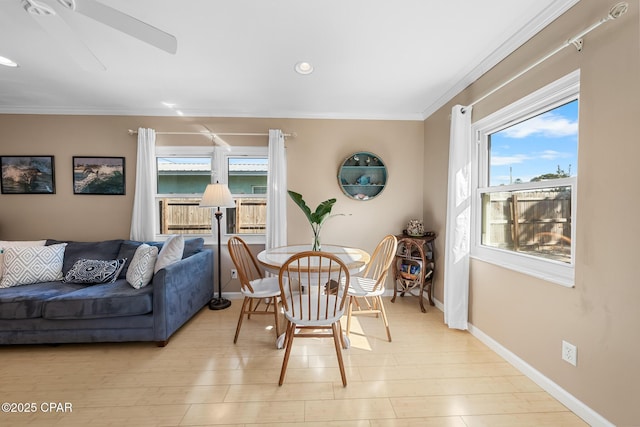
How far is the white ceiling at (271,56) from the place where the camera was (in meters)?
1.68

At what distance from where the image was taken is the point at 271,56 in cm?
219

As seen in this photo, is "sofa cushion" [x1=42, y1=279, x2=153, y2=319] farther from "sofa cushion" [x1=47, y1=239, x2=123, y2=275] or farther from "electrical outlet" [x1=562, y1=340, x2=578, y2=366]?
"electrical outlet" [x1=562, y1=340, x2=578, y2=366]

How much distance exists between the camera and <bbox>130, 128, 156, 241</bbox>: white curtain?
3.20m

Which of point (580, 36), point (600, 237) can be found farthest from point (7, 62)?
point (600, 237)

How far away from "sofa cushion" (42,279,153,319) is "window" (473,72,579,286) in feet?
9.85

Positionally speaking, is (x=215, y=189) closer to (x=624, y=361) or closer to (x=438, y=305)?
(x=438, y=305)

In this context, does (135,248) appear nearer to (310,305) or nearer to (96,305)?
(96,305)

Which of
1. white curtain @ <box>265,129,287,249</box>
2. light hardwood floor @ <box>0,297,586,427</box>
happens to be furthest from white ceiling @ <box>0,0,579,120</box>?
light hardwood floor @ <box>0,297,586,427</box>

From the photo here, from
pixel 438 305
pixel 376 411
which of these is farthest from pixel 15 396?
pixel 438 305

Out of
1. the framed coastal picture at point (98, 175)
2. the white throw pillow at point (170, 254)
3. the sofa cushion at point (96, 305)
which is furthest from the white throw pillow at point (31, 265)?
the white throw pillow at point (170, 254)

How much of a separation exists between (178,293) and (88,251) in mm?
1343

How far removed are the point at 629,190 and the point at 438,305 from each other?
2.18 metres

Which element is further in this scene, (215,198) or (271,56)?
(215,198)

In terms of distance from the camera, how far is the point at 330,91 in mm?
2848
